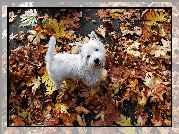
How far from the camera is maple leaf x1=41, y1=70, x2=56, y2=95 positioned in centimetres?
402

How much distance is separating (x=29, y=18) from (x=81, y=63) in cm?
152

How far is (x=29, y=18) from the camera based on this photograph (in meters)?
4.55

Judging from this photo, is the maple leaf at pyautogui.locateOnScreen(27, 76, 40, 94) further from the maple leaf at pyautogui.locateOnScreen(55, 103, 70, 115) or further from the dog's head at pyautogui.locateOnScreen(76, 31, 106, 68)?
the dog's head at pyautogui.locateOnScreen(76, 31, 106, 68)

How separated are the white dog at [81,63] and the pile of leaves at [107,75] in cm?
28

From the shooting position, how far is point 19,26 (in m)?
4.52

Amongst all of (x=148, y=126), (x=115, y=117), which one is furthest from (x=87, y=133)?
(x=148, y=126)

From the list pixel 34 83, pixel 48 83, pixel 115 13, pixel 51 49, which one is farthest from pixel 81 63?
pixel 115 13

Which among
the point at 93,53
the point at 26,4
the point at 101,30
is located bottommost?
the point at 93,53

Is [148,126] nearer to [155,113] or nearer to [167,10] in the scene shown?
[155,113]

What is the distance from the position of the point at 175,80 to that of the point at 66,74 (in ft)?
4.97

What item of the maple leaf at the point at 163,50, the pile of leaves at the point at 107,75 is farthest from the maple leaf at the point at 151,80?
the maple leaf at the point at 163,50

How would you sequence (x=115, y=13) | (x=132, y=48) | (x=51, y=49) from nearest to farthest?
(x=51, y=49), (x=132, y=48), (x=115, y=13)

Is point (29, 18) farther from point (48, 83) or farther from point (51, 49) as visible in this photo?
point (51, 49)

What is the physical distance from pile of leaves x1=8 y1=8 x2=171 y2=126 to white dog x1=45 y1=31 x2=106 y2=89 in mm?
280
